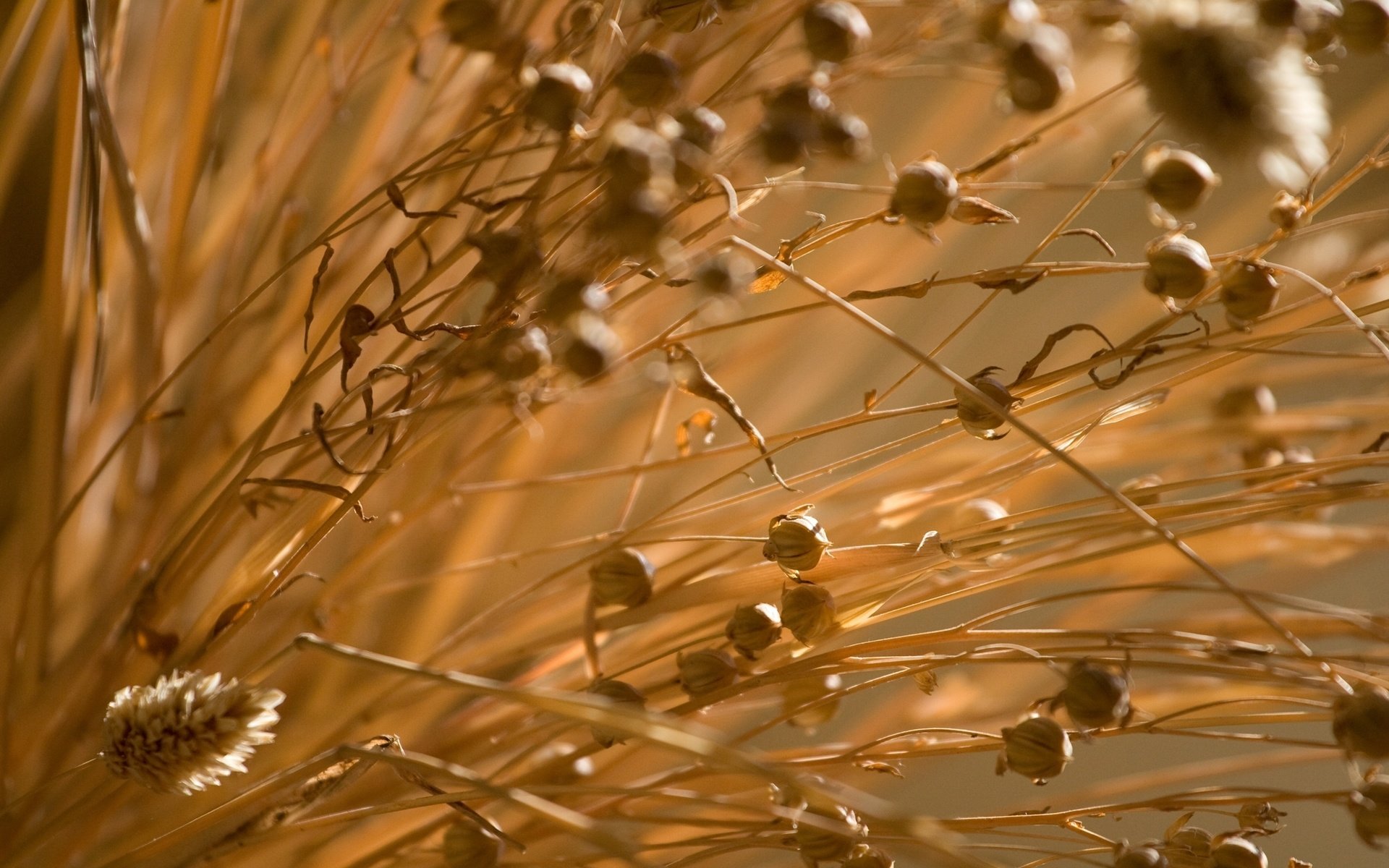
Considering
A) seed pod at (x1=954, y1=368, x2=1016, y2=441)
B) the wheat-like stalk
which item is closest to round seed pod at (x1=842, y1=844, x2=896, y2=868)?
the wheat-like stalk

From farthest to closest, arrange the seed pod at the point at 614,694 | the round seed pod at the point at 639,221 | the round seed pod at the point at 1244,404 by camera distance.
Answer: the round seed pod at the point at 1244,404, the seed pod at the point at 614,694, the round seed pod at the point at 639,221

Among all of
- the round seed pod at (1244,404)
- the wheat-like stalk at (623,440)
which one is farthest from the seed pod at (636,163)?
the round seed pod at (1244,404)

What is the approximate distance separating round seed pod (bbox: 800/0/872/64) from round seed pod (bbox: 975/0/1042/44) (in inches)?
1.0

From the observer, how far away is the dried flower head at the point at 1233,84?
19 centimetres

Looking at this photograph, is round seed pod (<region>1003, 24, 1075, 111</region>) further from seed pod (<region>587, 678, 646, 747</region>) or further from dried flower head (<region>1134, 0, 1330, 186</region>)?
seed pod (<region>587, 678, 646, 747</region>)

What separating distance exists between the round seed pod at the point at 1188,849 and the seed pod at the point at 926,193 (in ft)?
0.54

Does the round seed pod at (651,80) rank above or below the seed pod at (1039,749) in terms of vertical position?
above

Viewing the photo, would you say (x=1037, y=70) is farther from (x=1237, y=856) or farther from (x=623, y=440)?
(x=623, y=440)

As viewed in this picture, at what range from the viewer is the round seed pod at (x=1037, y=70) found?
0.71 ft

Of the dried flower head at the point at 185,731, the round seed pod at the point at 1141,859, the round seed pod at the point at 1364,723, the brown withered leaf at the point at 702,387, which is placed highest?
the brown withered leaf at the point at 702,387

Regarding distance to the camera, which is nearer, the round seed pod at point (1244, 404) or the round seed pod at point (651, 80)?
the round seed pod at point (651, 80)

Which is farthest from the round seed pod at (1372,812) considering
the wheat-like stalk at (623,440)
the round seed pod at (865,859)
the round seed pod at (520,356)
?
the round seed pod at (520,356)

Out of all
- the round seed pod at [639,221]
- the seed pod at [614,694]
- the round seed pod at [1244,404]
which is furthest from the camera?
the round seed pod at [1244,404]

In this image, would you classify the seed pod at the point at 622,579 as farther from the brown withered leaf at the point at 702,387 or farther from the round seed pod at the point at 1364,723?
the round seed pod at the point at 1364,723
